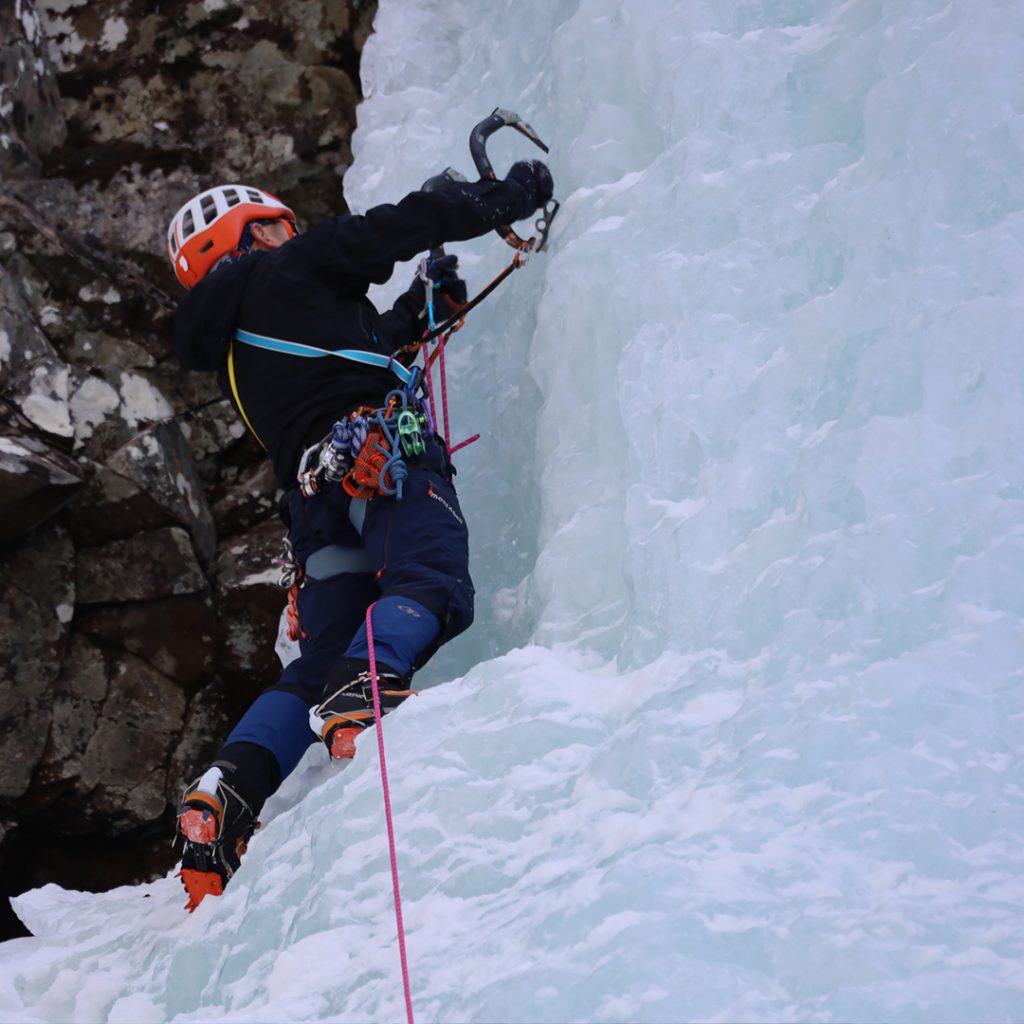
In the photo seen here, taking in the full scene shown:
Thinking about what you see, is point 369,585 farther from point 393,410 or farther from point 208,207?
point 208,207

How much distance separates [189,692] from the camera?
4.93 m

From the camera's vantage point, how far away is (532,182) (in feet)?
10.5

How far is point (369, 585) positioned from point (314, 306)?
26.9 inches

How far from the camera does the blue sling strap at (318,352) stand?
2988 millimetres

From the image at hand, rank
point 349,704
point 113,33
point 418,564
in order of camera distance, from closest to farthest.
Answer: point 349,704 < point 418,564 < point 113,33

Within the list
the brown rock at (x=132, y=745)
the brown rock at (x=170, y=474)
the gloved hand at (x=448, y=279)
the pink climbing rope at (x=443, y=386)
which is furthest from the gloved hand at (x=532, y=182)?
the brown rock at (x=132, y=745)

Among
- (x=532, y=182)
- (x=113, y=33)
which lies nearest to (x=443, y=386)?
(x=532, y=182)

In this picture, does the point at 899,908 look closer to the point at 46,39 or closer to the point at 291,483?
the point at 291,483

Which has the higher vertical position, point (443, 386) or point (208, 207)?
point (208, 207)

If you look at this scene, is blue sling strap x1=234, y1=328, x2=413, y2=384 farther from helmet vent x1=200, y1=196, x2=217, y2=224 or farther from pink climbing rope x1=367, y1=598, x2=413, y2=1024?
pink climbing rope x1=367, y1=598, x2=413, y2=1024

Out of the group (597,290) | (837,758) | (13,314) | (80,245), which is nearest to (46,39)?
(80,245)

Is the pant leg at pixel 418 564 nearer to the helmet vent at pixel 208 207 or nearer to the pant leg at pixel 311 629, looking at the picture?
the pant leg at pixel 311 629

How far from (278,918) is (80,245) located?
11.4 ft

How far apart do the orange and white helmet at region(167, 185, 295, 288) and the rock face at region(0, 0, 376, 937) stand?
5.21 ft
